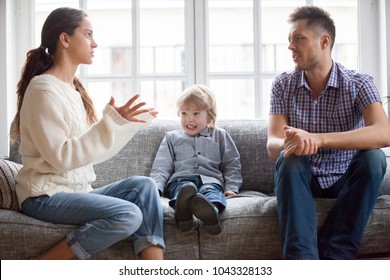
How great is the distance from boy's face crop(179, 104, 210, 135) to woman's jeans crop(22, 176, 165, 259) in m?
0.55

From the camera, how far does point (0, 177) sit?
2131 mm

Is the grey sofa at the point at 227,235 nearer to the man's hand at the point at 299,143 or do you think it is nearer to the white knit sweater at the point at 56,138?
the white knit sweater at the point at 56,138

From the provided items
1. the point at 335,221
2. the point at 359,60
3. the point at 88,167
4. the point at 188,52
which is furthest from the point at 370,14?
the point at 88,167

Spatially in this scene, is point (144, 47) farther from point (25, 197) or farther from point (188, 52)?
point (25, 197)

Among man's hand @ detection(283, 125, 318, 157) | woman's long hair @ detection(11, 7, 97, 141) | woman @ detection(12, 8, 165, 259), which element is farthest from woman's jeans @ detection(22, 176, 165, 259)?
man's hand @ detection(283, 125, 318, 157)

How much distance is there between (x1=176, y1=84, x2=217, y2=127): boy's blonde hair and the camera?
Answer: 2527 mm

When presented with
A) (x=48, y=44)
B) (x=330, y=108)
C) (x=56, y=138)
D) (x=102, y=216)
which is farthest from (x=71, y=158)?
(x=330, y=108)

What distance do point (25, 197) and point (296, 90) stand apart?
106 cm

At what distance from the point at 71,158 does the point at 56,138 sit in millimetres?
80

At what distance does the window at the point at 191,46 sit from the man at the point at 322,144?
828mm

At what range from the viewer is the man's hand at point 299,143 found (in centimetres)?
195

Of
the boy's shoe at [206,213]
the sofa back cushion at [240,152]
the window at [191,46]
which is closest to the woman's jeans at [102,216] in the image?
the boy's shoe at [206,213]

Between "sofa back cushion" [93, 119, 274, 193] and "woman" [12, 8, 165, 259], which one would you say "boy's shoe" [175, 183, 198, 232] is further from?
"sofa back cushion" [93, 119, 274, 193]

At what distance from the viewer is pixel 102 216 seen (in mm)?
1933
